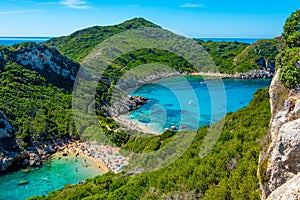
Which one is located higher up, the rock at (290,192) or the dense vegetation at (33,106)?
the rock at (290,192)

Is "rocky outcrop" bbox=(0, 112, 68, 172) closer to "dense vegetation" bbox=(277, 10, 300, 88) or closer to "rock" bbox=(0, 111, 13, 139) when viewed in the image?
"rock" bbox=(0, 111, 13, 139)

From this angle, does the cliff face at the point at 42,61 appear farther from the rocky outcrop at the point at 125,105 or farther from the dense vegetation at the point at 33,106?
the rocky outcrop at the point at 125,105

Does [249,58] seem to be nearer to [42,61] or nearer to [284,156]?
[42,61]

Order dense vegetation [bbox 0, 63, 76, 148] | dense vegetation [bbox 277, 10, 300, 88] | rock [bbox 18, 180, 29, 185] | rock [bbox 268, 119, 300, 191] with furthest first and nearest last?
dense vegetation [bbox 0, 63, 76, 148], rock [bbox 18, 180, 29, 185], dense vegetation [bbox 277, 10, 300, 88], rock [bbox 268, 119, 300, 191]

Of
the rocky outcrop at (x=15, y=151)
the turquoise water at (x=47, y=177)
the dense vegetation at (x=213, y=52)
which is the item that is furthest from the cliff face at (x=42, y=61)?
the dense vegetation at (x=213, y=52)

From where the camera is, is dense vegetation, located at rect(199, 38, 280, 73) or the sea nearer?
the sea

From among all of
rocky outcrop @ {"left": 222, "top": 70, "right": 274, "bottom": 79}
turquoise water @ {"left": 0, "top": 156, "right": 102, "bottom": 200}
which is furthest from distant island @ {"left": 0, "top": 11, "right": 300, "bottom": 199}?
rocky outcrop @ {"left": 222, "top": 70, "right": 274, "bottom": 79}

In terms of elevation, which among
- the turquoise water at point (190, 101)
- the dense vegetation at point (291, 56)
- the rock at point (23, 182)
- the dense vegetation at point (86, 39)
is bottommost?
the rock at point (23, 182)
